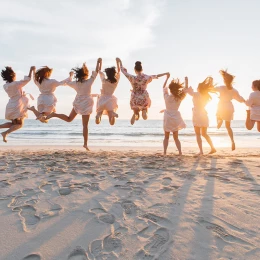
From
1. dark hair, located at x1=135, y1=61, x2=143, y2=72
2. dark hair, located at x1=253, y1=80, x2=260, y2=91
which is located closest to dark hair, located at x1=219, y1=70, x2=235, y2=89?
dark hair, located at x1=253, y1=80, x2=260, y2=91

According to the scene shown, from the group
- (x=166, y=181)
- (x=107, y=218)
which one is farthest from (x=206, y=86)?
(x=107, y=218)

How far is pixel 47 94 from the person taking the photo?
7.73 m

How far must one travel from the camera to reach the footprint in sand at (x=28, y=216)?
2.45 metres

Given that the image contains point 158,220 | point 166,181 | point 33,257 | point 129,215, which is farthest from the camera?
point 166,181

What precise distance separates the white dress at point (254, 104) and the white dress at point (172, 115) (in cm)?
206

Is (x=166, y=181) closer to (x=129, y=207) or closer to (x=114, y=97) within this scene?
(x=129, y=207)

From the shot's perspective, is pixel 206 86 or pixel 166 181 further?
pixel 206 86

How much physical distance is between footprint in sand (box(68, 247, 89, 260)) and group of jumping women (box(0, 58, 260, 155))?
5.62 m

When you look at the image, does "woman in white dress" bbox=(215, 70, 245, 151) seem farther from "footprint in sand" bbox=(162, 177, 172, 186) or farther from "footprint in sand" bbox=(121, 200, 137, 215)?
"footprint in sand" bbox=(121, 200, 137, 215)

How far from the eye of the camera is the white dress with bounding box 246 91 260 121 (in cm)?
754

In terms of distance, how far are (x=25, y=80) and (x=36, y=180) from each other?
436cm

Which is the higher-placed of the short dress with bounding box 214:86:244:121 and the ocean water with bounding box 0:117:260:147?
the short dress with bounding box 214:86:244:121

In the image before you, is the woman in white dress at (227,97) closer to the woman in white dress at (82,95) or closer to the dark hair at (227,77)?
the dark hair at (227,77)

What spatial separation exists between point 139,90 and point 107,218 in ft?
18.1
